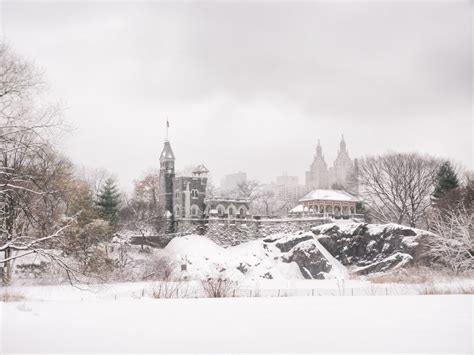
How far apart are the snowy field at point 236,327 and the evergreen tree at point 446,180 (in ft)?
51.2

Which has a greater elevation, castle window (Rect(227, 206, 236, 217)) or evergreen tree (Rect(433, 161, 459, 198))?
evergreen tree (Rect(433, 161, 459, 198))

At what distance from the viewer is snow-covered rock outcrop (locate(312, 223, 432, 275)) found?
17234mm

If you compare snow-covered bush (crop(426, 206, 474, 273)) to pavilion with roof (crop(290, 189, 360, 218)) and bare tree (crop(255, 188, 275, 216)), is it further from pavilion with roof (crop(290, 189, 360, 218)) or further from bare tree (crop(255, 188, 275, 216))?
bare tree (crop(255, 188, 275, 216))

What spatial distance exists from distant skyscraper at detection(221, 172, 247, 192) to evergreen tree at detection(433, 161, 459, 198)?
422 inches

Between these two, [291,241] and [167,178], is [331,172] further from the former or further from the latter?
[167,178]

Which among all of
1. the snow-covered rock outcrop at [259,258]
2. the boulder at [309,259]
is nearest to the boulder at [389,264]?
the snow-covered rock outcrop at [259,258]

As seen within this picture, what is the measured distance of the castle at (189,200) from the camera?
21.0 m

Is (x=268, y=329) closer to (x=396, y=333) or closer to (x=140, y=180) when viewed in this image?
(x=396, y=333)

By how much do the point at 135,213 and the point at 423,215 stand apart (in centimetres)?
1250

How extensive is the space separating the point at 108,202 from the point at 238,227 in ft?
18.8

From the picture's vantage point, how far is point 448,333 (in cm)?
393

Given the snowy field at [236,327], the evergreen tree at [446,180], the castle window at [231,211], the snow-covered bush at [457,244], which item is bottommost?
the snowy field at [236,327]

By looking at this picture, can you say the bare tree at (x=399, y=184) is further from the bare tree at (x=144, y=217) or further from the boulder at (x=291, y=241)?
the bare tree at (x=144, y=217)

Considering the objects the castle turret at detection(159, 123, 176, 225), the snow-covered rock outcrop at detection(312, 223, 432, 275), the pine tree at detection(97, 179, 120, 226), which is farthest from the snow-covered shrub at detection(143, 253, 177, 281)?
the snow-covered rock outcrop at detection(312, 223, 432, 275)
